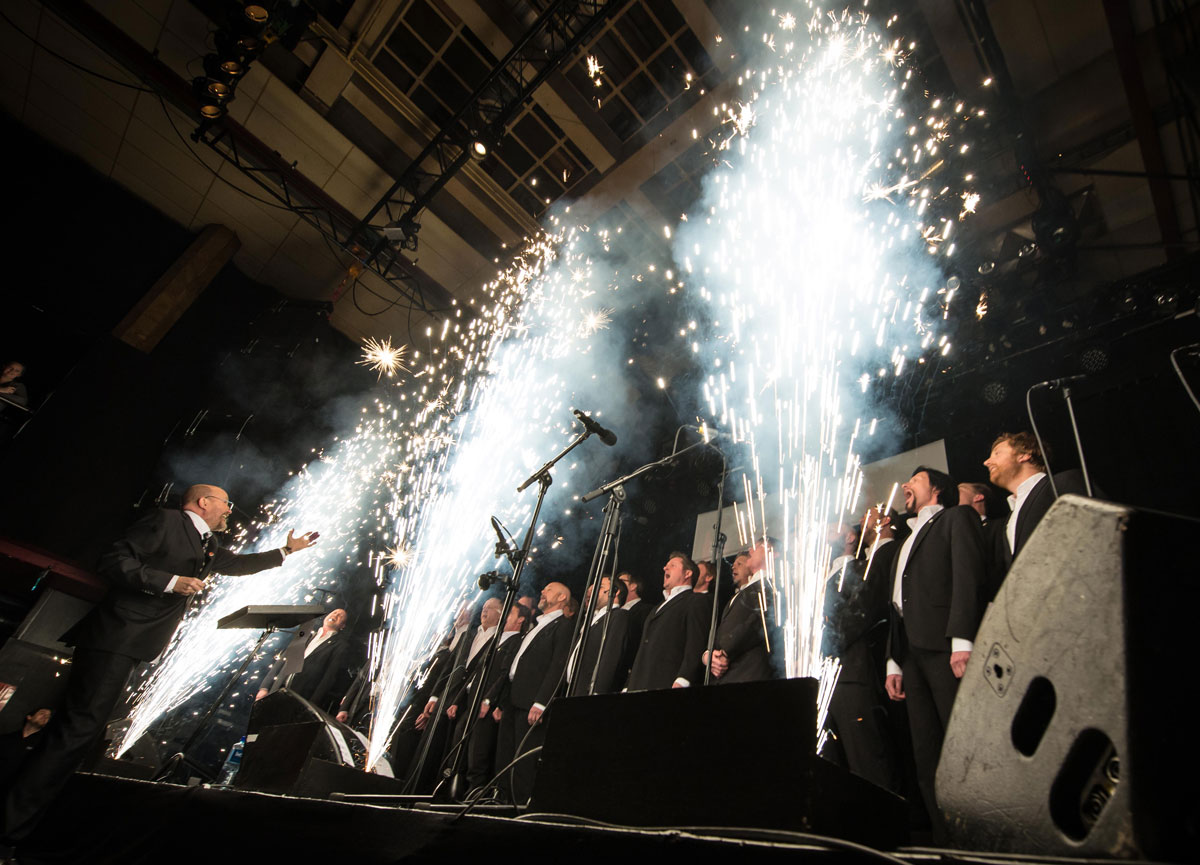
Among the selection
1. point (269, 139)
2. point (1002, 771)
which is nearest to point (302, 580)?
point (269, 139)

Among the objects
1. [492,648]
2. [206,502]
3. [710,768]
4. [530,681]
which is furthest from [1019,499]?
[206,502]

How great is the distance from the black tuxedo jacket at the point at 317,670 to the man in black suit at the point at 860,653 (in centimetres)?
490

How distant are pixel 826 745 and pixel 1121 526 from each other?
3329mm

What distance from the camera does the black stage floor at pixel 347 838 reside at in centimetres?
81

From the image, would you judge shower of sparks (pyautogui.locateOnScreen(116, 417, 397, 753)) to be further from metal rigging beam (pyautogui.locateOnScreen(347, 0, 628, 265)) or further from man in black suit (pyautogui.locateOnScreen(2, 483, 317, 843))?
man in black suit (pyautogui.locateOnScreen(2, 483, 317, 843))

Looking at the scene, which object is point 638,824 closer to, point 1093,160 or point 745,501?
point 745,501

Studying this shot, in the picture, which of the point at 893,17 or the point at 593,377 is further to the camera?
the point at 593,377

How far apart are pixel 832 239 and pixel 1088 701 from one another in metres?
4.79

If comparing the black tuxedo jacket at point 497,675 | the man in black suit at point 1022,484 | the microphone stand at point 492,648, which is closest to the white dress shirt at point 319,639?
the black tuxedo jacket at point 497,675

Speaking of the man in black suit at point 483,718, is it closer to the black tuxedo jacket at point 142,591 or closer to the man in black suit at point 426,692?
the man in black suit at point 426,692

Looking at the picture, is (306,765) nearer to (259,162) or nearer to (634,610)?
(634,610)

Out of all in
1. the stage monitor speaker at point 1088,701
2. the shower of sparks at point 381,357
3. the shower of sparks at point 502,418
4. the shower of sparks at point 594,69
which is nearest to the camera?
the stage monitor speaker at point 1088,701

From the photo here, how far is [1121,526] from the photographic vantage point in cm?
73

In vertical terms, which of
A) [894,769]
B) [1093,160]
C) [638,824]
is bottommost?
[638,824]
